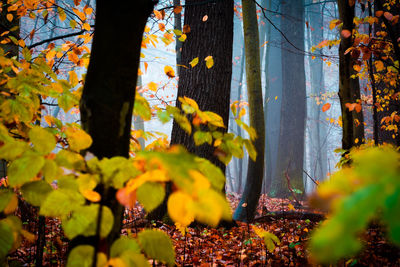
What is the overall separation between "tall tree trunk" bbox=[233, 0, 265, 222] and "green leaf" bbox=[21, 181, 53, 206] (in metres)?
4.10

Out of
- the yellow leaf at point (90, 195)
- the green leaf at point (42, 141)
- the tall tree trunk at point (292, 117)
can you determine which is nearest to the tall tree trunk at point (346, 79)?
the yellow leaf at point (90, 195)

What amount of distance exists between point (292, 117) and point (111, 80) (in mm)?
10125

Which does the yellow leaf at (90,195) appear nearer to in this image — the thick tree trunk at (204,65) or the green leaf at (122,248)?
the green leaf at (122,248)

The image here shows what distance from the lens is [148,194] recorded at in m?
0.87

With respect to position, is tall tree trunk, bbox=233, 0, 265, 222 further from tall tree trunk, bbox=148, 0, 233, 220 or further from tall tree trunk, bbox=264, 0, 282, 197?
tall tree trunk, bbox=264, 0, 282, 197

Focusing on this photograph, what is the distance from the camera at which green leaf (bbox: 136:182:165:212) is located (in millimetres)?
853

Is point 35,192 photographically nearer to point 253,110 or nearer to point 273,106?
point 253,110

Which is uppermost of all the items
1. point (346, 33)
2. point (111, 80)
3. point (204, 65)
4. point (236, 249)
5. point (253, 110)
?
point (204, 65)

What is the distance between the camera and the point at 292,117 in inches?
403

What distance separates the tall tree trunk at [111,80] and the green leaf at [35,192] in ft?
0.76

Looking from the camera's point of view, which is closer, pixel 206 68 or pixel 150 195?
pixel 150 195

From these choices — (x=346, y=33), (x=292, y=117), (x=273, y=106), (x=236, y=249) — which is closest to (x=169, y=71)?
→ (x=346, y=33)

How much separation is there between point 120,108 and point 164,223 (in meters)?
2.64

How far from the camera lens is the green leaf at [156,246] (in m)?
0.94
